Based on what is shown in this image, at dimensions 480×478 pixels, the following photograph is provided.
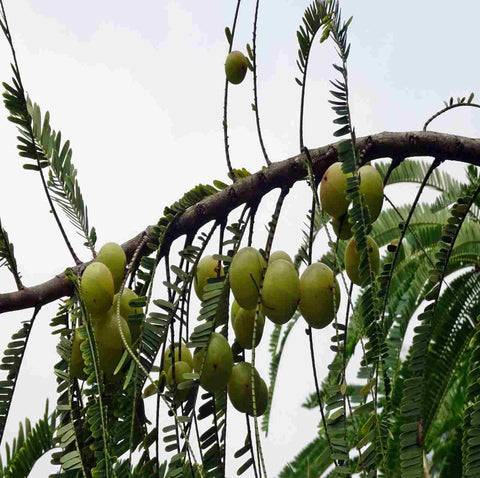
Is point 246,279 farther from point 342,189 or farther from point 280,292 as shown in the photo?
point 342,189

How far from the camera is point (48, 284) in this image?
146cm

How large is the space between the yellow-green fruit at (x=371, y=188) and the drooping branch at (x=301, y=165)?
9cm

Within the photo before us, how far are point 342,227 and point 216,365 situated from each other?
0.39 m

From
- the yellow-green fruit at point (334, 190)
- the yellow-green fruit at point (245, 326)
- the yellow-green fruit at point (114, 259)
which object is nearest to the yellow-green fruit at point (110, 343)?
the yellow-green fruit at point (114, 259)

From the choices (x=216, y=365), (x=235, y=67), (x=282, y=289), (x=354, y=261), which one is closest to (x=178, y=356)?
(x=216, y=365)

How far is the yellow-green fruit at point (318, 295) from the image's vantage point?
4.40 feet

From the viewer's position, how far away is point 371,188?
1.38 metres

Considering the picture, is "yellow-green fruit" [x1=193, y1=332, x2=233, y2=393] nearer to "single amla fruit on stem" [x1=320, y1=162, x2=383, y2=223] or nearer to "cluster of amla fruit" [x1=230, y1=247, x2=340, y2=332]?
"cluster of amla fruit" [x1=230, y1=247, x2=340, y2=332]

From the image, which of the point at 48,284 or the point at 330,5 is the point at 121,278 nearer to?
the point at 48,284

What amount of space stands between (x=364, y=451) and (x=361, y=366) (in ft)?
0.51

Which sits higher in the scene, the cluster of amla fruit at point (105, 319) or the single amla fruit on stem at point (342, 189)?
the single amla fruit on stem at point (342, 189)

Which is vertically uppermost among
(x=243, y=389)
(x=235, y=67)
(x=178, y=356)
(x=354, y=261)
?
(x=235, y=67)

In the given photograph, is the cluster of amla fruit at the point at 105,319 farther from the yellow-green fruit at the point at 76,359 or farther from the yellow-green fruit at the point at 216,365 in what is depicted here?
the yellow-green fruit at the point at 216,365

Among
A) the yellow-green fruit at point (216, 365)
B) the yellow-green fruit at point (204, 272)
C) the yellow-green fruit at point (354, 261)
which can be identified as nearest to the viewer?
the yellow-green fruit at point (216, 365)
